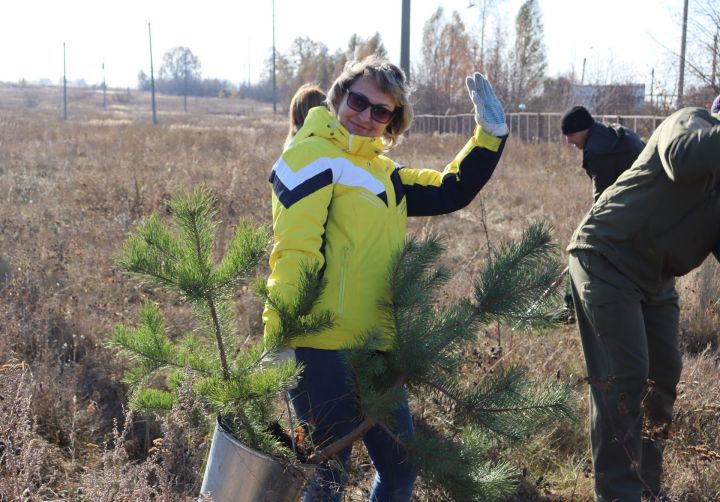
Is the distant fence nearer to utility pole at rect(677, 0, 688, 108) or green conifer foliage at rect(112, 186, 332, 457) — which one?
utility pole at rect(677, 0, 688, 108)

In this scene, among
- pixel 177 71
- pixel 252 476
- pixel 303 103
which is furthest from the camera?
pixel 177 71

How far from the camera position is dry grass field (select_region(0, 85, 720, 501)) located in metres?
2.28

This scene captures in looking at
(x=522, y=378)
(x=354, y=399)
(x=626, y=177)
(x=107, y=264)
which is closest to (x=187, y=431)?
(x=354, y=399)

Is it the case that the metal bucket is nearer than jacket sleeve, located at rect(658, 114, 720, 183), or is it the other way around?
the metal bucket

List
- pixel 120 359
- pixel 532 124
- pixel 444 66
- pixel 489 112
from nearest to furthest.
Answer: pixel 489 112
pixel 120 359
pixel 532 124
pixel 444 66

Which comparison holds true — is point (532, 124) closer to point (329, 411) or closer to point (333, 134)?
point (333, 134)

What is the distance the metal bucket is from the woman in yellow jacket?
0.58 feet

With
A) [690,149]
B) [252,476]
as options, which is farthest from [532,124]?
[252,476]

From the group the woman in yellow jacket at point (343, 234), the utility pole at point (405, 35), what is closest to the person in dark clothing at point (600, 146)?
the woman in yellow jacket at point (343, 234)

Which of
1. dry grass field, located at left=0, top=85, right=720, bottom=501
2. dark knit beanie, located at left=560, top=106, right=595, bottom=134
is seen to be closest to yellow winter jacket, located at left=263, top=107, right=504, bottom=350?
dry grass field, located at left=0, top=85, right=720, bottom=501

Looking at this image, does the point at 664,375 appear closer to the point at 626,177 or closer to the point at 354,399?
the point at 626,177

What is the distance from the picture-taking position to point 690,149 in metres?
2.39

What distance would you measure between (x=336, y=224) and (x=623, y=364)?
4.22 feet

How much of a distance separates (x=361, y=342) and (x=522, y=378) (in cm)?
47
